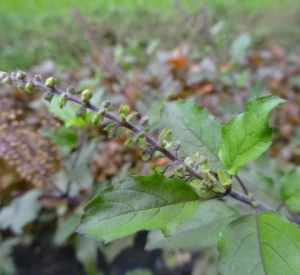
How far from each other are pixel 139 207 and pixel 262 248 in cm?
19

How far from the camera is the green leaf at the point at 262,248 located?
2.16ft

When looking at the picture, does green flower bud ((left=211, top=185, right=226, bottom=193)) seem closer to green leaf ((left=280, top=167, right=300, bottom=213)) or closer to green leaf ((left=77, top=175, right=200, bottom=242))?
green leaf ((left=77, top=175, right=200, bottom=242))

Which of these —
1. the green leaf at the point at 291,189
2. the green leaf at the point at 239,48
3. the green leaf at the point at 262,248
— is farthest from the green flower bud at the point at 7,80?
the green leaf at the point at 239,48

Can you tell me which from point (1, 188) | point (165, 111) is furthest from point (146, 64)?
point (165, 111)

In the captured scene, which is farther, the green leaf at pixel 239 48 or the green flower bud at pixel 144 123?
the green leaf at pixel 239 48

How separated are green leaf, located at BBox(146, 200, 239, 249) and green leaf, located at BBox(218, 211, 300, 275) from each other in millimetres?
120

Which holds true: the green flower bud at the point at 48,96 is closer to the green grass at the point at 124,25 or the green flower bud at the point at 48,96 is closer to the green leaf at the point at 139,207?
the green leaf at the point at 139,207

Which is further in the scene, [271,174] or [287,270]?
[271,174]

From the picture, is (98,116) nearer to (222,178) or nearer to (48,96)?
(48,96)

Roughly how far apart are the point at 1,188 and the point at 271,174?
74 centimetres

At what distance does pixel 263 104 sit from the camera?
2.26ft

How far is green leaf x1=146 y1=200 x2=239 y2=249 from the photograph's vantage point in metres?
0.84

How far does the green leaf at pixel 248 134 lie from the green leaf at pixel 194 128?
0.07 meters

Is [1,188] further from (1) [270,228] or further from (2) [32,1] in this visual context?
(2) [32,1]
